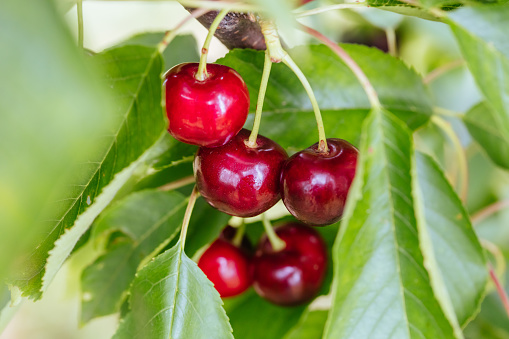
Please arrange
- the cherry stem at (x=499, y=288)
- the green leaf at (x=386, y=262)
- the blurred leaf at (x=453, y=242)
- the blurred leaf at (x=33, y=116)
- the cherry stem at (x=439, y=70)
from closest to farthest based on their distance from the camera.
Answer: the blurred leaf at (x=33, y=116)
the green leaf at (x=386, y=262)
the blurred leaf at (x=453, y=242)
the cherry stem at (x=499, y=288)
the cherry stem at (x=439, y=70)

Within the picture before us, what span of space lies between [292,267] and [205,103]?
29 cm

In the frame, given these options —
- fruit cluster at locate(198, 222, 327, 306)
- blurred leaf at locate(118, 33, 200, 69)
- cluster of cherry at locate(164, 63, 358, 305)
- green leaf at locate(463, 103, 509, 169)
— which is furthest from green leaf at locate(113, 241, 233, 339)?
green leaf at locate(463, 103, 509, 169)

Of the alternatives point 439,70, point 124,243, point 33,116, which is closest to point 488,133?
point 439,70

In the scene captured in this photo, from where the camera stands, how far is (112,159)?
382 millimetres

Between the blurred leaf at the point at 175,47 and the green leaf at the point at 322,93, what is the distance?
20cm

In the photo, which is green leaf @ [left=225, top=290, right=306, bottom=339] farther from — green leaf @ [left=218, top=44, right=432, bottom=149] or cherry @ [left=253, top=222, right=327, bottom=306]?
green leaf @ [left=218, top=44, right=432, bottom=149]

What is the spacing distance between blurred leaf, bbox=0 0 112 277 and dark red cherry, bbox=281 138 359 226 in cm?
22

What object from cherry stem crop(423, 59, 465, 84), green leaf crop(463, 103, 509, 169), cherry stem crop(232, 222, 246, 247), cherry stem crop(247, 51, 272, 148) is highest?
cherry stem crop(247, 51, 272, 148)

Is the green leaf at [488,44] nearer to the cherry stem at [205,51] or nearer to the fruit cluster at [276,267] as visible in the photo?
the cherry stem at [205,51]

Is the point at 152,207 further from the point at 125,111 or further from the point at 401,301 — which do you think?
the point at 401,301

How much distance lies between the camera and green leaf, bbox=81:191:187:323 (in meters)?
0.61

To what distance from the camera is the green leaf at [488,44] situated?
364 millimetres

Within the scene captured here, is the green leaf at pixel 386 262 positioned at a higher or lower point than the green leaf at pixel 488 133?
higher

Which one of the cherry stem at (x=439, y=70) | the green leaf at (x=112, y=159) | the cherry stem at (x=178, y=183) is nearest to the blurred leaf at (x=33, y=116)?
the green leaf at (x=112, y=159)
